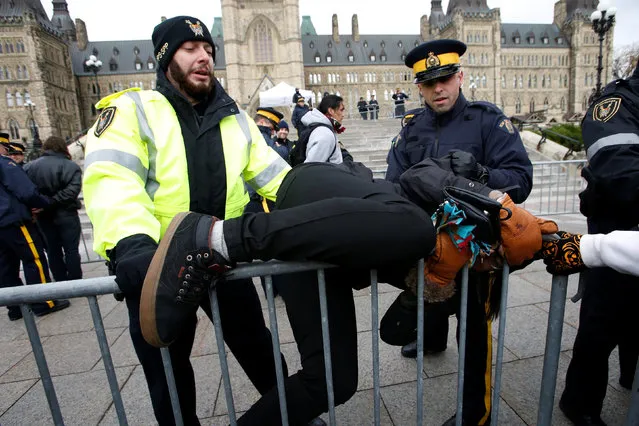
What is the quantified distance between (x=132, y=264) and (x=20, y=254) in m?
4.40

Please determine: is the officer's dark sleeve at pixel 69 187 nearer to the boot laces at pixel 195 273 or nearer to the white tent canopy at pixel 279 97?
the boot laces at pixel 195 273

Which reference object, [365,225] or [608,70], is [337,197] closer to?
[365,225]

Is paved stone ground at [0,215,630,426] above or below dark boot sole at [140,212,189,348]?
below

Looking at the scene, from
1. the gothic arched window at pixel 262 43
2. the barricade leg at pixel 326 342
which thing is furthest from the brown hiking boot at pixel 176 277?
the gothic arched window at pixel 262 43

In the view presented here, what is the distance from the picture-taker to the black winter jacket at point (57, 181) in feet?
15.7

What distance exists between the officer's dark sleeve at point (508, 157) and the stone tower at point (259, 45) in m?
46.6

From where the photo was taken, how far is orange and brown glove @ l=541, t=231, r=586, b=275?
1.45 metres

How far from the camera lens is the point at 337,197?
4.37ft

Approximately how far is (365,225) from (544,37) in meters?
89.7

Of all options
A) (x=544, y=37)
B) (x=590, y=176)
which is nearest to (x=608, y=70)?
(x=544, y=37)

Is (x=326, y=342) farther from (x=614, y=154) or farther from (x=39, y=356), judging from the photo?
Answer: (x=614, y=154)

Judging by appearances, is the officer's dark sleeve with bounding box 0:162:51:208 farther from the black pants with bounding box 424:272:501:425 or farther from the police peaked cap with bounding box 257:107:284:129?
the black pants with bounding box 424:272:501:425

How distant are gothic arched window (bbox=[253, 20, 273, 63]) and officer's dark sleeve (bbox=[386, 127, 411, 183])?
50.6 metres

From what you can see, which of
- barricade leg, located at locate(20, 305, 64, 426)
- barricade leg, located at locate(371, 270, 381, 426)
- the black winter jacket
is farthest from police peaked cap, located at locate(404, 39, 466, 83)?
the black winter jacket
